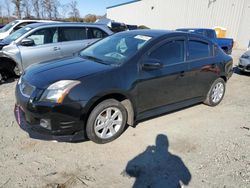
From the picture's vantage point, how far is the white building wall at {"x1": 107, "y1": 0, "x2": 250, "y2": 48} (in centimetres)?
1816

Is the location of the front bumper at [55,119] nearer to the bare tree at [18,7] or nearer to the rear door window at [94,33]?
the rear door window at [94,33]

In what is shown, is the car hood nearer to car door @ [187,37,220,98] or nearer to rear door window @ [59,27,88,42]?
car door @ [187,37,220,98]

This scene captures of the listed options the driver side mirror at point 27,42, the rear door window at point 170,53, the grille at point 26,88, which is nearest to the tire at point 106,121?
the grille at point 26,88

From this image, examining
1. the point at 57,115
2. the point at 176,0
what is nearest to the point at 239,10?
the point at 176,0

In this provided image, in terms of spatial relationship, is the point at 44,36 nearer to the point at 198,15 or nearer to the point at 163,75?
the point at 163,75

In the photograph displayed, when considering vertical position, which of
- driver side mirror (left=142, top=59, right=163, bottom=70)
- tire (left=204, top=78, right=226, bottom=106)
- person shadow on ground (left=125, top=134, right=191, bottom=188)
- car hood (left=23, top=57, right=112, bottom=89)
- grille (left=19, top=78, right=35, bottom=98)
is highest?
driver side mirror (left=142, top=59, right=163, bottom=70)

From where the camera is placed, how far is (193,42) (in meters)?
4.30

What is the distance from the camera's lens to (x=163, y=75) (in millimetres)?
3748

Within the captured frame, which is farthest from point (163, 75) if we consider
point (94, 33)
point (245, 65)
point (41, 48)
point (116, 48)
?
point (245, 65)

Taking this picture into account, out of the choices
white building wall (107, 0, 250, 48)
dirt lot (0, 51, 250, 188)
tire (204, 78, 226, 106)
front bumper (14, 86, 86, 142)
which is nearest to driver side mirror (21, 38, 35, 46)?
dirt lot (0, 51, 250, 188)

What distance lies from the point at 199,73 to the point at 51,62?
9.03 ft

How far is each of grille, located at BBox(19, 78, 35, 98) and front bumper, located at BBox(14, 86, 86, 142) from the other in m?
0.06

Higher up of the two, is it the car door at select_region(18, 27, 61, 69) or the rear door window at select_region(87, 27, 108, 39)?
the rear door window at select_region(87, 27, 108, 39)

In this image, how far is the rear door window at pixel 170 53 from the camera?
371 centimetres
